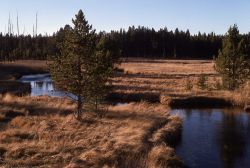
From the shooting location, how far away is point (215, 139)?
3050cm

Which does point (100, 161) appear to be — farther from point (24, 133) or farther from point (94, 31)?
point (94, 31)

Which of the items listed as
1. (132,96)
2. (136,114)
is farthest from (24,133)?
(132,96)

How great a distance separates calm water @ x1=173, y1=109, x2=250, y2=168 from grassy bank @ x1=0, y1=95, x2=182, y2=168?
144 cm

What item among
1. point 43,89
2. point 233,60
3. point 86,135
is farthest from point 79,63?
point 43,89

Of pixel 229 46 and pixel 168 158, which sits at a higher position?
pixel 229 46

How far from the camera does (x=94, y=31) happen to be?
30.9 meters

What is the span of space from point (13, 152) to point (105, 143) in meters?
5.18

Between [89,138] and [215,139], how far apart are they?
1053 cm

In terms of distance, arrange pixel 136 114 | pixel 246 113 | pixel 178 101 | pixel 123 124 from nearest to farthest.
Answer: pixel 123 124
pixel 136 114
pixel 246 113
pixel 178 101

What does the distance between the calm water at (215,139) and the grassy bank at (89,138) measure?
4.74 ft

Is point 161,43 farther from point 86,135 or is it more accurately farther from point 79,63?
point 86,135

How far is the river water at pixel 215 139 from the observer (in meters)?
25.0

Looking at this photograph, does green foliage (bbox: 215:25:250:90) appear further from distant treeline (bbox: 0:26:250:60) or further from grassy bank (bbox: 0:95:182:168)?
distant treeline (bbox: 0:26:250:60)

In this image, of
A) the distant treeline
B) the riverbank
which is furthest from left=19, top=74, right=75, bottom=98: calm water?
the distant treeline
